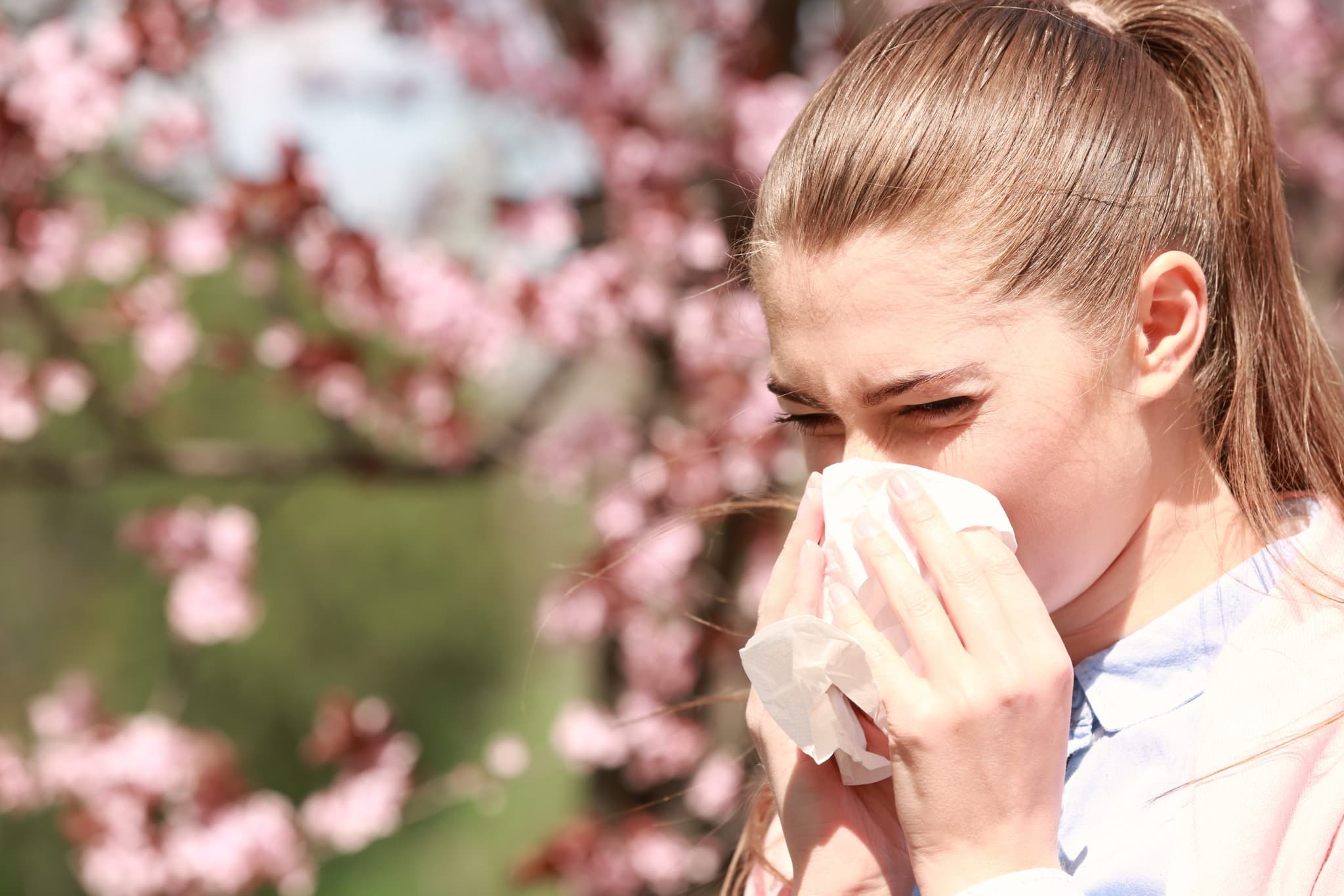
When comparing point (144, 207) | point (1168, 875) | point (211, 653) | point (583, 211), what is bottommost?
point (211, 653)

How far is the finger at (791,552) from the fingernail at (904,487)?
0.35ft

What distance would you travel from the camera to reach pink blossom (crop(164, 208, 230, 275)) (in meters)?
3.41

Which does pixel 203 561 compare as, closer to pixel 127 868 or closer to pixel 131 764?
pixel 131 764

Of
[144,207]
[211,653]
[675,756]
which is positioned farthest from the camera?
[211,653]

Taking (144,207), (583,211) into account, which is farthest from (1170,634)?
(144,207)

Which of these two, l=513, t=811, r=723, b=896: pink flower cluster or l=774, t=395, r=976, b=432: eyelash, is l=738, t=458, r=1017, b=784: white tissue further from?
l=513, t=811, r=723, b=896: pink flower cluster

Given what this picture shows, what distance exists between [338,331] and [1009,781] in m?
2.96

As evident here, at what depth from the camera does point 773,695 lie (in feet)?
3.95

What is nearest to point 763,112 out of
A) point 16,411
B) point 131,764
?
point 16,411

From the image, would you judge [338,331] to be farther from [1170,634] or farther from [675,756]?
[1170,634]

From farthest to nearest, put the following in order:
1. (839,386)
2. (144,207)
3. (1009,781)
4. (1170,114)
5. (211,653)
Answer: (211,653) → (144,207) → (1170,114) → (839,386) → (1009,781)

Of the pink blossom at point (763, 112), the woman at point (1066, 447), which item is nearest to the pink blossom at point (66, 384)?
the pink blossom at point (763, 112)

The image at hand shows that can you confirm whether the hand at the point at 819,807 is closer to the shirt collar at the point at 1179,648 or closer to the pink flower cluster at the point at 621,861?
the shirt collar at the point at 1179,648

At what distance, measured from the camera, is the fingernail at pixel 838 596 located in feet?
3.82
